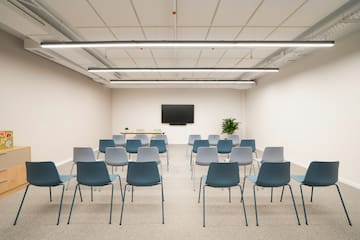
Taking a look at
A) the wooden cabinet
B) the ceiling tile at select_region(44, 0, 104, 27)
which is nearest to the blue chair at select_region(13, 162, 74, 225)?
the wooden cabinet

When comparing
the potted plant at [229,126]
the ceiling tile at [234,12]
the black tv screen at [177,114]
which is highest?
the ceiling tile at [234,12]

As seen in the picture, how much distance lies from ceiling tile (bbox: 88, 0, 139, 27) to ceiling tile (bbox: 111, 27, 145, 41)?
0.74 feet

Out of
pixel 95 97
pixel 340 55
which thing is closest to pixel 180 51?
pixel 340 55

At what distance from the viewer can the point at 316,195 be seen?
12.3 ft

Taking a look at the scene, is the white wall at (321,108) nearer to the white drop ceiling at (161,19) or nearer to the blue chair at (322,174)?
the white drop ceiling at (161,19)

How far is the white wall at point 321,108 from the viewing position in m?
4.34

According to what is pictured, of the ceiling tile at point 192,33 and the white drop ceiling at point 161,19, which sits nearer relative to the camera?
the white drop ceiling at point 161,19

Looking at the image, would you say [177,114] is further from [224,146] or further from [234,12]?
[234,12]

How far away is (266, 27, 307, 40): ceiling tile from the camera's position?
4.24 m

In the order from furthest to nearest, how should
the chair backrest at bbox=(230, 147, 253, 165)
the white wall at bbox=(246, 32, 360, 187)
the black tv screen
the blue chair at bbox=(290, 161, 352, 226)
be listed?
the black tv screen, the white wall at bbox=(246, 32, 360, 187), the chair backrest at bbox=(230, 147, 253, 165), the blue chair at bbox=(290, 161, 352, 226)

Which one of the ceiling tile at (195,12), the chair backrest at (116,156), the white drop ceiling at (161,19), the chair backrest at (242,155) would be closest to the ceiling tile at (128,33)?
the white drop ceiling at (161,19)

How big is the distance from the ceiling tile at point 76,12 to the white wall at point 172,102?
23.8 feet

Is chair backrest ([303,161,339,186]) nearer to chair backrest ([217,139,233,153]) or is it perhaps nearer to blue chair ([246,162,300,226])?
blue chair ([246,162,300,226])

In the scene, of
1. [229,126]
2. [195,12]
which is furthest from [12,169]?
[229,126]
